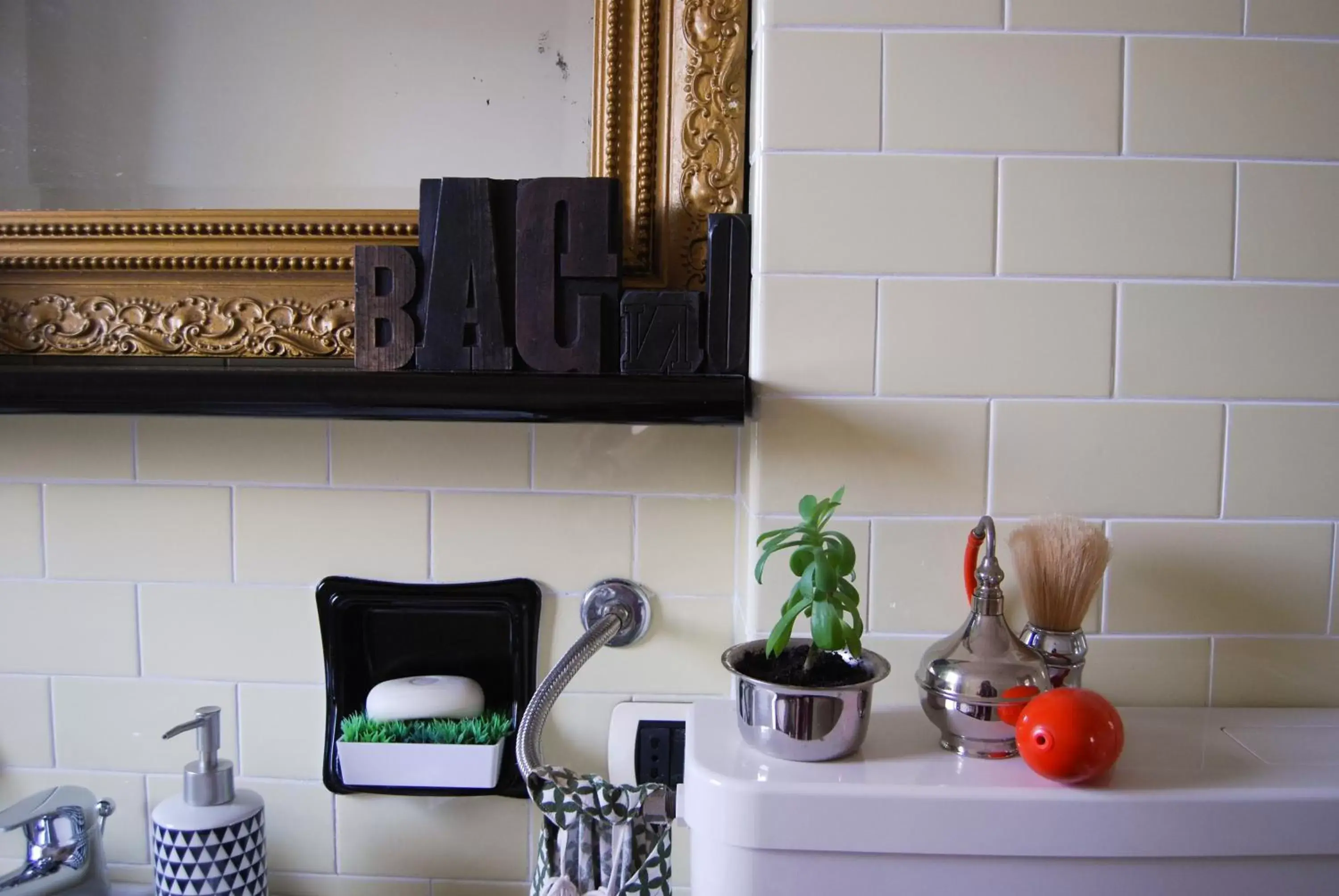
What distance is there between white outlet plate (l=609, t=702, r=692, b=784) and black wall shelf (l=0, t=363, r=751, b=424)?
10.2 inches

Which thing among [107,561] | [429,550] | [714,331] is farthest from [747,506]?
[107,561]

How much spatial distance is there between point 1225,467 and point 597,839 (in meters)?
0.50

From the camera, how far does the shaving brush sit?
1.91 ft

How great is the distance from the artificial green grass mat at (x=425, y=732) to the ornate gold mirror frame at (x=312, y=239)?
297 mm

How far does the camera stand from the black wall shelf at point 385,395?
2.04 feet

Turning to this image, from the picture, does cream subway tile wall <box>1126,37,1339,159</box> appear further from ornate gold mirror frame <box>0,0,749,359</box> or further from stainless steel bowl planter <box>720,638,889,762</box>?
stainless steel bowl planter <box>720,638,889,762</box>

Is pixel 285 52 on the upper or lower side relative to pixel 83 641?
upper

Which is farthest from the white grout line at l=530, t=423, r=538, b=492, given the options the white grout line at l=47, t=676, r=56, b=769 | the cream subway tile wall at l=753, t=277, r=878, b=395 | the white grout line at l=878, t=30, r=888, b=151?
the white grout line at l=47, t=676, r=56, b=769

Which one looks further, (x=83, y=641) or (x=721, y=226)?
(x=83, y=641)

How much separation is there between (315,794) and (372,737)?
12 cm

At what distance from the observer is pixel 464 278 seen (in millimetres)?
677

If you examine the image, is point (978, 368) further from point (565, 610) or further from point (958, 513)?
point (565, 610)

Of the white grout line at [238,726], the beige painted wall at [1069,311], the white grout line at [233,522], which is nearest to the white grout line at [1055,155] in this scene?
the beige painted wall at [1069,311]

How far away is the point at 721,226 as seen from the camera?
66cm
